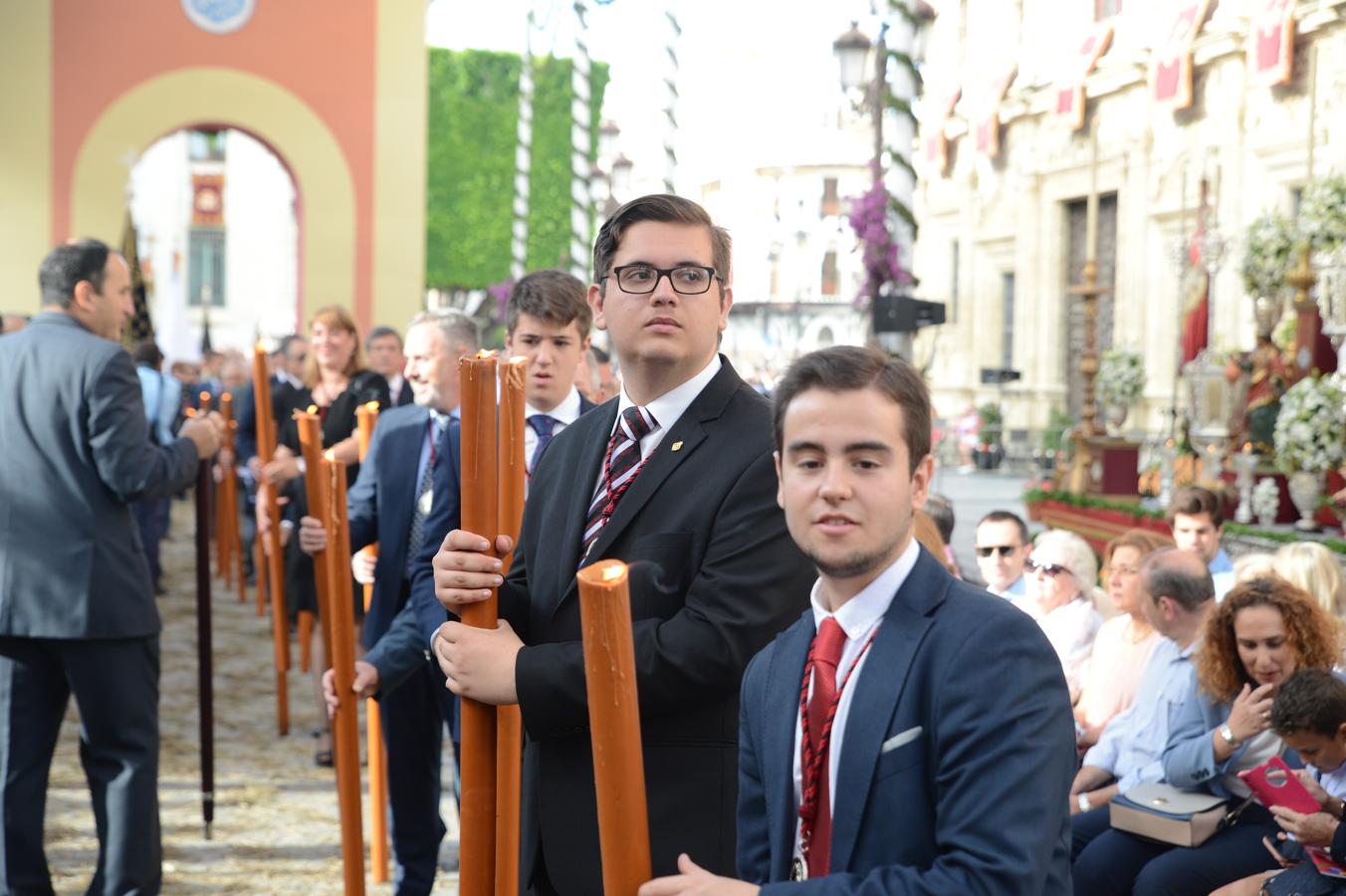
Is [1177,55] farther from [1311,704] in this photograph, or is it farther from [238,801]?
[1311,704]

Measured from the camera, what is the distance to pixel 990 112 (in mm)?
31625

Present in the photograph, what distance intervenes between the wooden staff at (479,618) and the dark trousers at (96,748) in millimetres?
2920

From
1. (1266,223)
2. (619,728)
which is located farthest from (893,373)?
(1266,223)

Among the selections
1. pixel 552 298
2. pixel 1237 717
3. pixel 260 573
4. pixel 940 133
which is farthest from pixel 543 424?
pixel 940 133

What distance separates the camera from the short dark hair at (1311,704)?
4.17 m

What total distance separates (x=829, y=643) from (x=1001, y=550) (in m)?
4.19

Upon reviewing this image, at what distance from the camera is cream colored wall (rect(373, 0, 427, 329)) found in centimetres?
2125

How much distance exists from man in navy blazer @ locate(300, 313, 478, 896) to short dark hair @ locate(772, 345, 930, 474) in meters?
3.14

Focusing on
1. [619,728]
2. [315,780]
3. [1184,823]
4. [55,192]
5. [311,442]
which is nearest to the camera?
[619,728]

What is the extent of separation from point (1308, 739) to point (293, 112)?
18.7 metres

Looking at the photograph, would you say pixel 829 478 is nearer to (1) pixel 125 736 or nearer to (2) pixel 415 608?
(2) pixel 415 608

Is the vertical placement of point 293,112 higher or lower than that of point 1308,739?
higher

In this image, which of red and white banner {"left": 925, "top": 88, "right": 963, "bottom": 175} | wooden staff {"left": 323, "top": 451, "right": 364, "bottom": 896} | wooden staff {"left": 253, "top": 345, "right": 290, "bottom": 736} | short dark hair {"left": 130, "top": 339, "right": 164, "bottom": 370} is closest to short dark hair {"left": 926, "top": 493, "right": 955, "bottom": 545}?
wooden staff {"left": 323, "top": 451, "right": 364, "bottom": 896}

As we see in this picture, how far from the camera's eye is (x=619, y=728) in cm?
198
